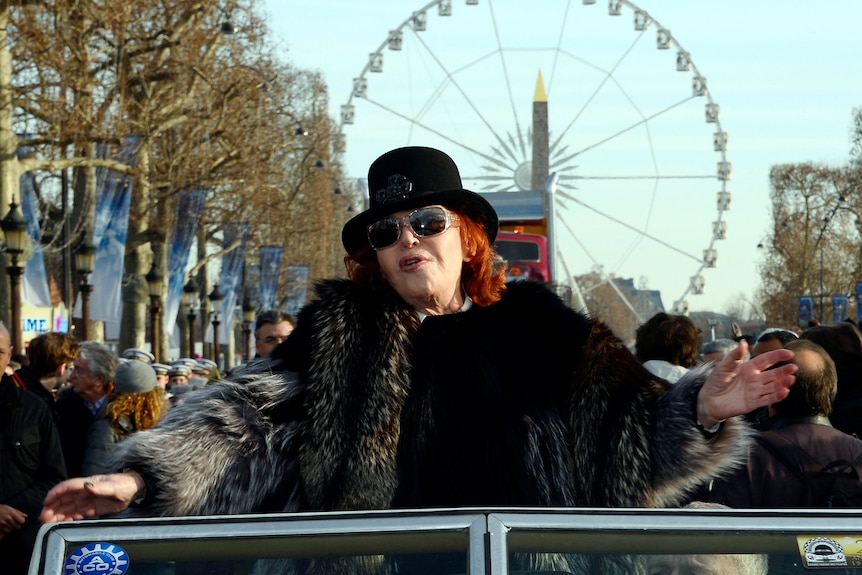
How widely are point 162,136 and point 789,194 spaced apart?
49934 millimetres

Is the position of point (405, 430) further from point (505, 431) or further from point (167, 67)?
point (167, 67)

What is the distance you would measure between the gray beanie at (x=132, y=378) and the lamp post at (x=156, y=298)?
61.4 ft

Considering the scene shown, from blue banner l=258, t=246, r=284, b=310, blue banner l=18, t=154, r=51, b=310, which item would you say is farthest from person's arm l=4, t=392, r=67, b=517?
blue banner l=258, t=246, r=284, b=310

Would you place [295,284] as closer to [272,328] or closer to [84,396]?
[272,328]

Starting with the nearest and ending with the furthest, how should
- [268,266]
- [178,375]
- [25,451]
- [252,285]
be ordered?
[25,451], [178,375], [268,266], [252,285]

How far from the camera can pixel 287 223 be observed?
45.0m

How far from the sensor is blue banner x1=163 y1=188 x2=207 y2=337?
28.3 meters

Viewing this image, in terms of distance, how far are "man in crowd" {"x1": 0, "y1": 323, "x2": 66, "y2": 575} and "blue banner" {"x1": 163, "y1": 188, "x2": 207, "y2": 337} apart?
74.4 feet

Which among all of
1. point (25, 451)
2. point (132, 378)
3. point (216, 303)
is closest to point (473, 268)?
point (25, 451)

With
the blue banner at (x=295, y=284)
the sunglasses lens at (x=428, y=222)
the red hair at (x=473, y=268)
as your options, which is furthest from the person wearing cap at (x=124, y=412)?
the blue banner at (x=295, y=284)

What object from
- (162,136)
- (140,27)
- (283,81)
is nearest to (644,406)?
(140,27)

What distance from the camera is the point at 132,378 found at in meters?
7.11

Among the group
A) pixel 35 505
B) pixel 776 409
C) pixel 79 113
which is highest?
pixel 79 113

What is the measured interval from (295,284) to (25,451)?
132ft
